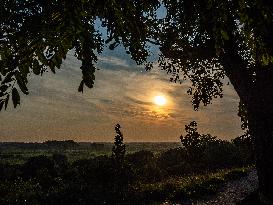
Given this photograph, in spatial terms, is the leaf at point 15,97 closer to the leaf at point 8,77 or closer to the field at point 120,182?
the leaf at point 8,77

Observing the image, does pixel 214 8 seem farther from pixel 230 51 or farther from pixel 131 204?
pixel 131 204

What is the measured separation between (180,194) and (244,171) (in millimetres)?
9047

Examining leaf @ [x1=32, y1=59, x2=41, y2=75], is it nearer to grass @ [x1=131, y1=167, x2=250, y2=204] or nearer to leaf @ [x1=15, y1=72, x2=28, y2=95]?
leaf @ [x1=15, y1=72, x2=28, y2=95]

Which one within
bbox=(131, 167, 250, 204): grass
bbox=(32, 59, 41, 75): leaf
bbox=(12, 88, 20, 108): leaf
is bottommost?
bbox=(131, 167, 250, 204): grass

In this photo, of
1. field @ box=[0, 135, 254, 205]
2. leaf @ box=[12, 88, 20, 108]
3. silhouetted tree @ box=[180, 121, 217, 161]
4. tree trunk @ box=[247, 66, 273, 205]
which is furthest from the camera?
silhouetted tree @ box=[180, 121, 217, 161]

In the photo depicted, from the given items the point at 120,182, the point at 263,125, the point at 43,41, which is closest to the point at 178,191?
the point at 120,182

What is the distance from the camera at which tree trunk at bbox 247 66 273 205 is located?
53.2 ft

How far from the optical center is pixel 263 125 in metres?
16.7

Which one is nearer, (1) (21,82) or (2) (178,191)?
(1) (21,82)

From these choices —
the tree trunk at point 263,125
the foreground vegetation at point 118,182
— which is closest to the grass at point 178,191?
the foreground vegetation at point 118,182

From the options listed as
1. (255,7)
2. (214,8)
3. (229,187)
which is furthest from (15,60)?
(229,187)

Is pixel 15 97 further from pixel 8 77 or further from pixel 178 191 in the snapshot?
pixel 178 191

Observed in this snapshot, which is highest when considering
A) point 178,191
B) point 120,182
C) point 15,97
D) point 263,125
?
point 263,125

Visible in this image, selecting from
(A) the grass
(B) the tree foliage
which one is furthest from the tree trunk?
(B) the tree foliage
